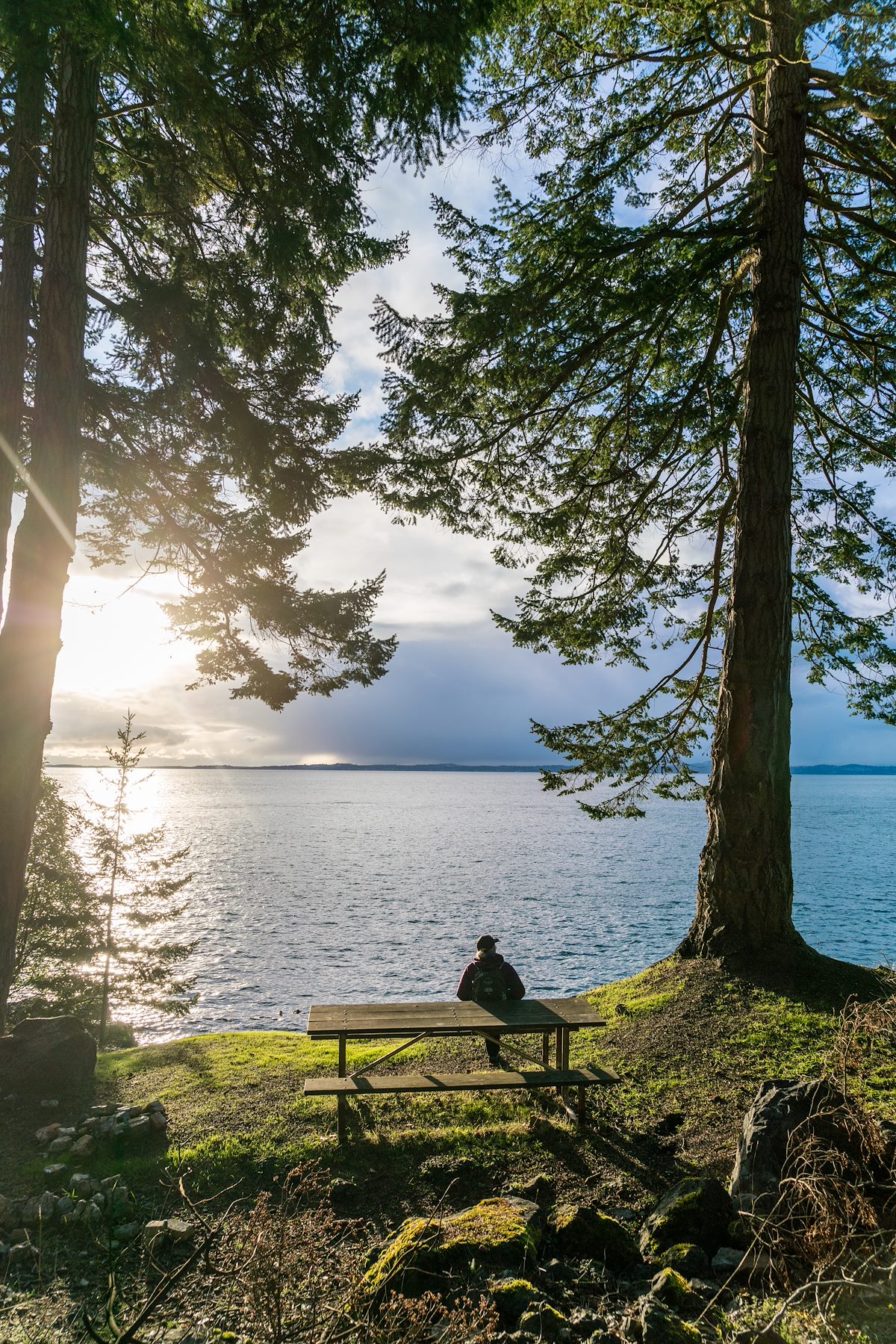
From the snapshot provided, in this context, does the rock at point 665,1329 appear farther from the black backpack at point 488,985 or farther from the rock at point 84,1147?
the rock at point 84,1147

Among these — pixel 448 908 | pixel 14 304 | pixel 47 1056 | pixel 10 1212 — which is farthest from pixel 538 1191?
pixel 448 908

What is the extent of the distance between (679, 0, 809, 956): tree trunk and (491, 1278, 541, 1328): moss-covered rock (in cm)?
505

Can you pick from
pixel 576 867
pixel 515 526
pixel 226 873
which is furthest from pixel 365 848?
pixel 515 526

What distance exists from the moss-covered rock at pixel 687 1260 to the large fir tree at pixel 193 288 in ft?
18.6

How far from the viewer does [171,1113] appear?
19.7ft

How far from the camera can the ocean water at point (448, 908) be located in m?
21.1

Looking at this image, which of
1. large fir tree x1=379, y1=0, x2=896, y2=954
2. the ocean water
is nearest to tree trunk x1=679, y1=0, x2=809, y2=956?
large fir tree x1=379, y1=0, x2=896, y2=954

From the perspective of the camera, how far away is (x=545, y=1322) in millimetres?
3098

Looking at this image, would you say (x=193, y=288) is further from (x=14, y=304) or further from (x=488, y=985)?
(x=488, y=985)

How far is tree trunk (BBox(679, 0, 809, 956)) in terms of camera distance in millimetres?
7586

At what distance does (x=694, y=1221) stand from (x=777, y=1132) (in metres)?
0.65

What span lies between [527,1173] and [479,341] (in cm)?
766

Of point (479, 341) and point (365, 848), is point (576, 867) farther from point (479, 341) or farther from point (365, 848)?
point (479, 341)

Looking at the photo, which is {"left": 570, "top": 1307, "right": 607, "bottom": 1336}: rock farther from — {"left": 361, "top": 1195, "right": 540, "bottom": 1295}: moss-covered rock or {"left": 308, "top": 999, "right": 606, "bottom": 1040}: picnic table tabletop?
{"left": 308, "top": 999, "right": 606, "bottom": 1040}: picnic table tabletop
